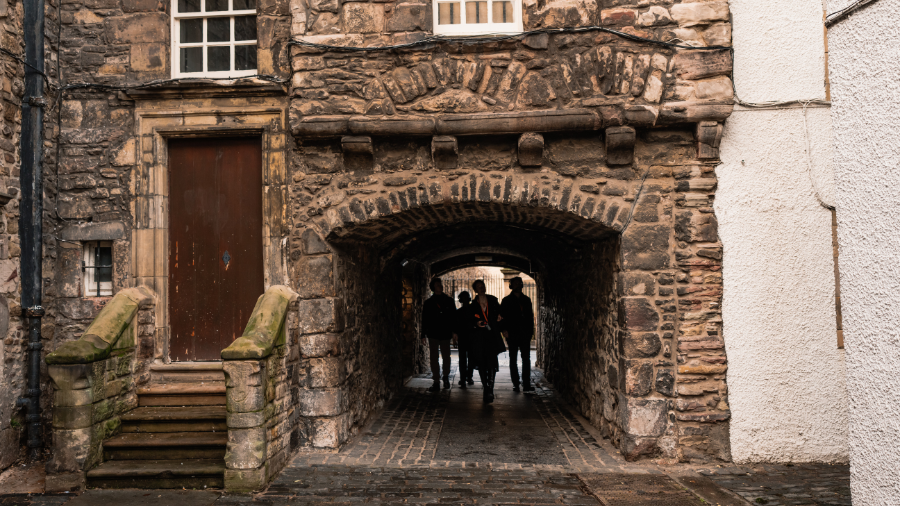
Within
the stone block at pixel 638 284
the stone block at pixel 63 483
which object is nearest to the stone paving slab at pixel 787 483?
the stone block at pixel 638 284

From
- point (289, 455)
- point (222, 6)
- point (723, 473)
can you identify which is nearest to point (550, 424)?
point (723, 473)

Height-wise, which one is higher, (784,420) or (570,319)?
(570,319)

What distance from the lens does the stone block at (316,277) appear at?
5.74 metres

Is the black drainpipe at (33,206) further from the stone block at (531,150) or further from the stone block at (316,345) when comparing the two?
the stone block at (531,150)

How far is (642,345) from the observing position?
212 inches

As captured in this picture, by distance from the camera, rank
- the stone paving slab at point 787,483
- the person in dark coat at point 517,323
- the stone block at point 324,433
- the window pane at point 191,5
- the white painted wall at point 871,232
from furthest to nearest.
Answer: the person in dark coat at point 517,323, the window pane at point 191,5, the stone block at point 324,433, the stone paving slab at point 787,483, the white painted wall at point 871,232

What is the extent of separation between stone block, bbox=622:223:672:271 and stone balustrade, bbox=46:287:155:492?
4837 millimetres

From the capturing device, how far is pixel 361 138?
551cm

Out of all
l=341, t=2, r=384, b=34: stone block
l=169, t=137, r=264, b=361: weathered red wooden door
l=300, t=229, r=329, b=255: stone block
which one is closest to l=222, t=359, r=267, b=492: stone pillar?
l=300, t=229, r=329, b=255: stone block

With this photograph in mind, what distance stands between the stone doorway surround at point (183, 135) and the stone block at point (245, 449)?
67.8 inches

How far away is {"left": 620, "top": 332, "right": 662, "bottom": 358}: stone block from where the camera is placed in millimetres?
5380

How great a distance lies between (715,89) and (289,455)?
17.2ft

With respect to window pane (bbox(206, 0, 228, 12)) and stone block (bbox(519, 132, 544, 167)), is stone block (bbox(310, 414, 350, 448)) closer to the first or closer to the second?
stone block (bbox(519, 132, 544, 167))

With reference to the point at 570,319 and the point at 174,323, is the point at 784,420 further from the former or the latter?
the point at 174,323
